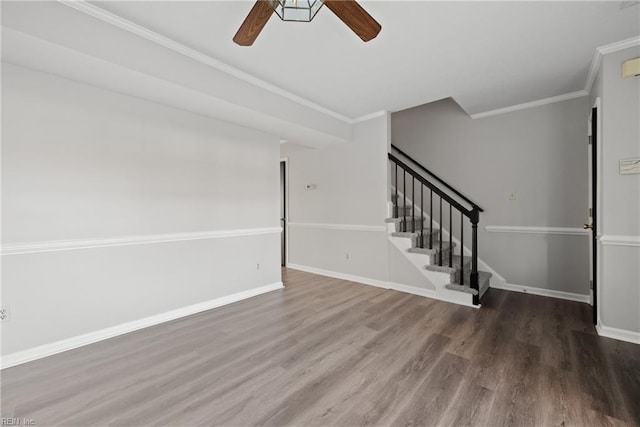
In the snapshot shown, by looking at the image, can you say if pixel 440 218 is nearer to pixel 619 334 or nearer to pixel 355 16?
pixel 619 334

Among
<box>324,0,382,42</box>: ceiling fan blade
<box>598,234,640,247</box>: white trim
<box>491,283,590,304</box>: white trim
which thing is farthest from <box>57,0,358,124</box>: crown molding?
<box>491,283,590,304</box>: white trim

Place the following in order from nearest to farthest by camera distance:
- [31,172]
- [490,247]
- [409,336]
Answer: [31,172], [409,336], [490,247]

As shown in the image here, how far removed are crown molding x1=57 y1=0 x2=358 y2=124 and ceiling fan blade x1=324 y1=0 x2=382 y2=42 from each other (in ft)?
4.84

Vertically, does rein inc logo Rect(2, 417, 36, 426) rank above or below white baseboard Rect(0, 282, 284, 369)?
below

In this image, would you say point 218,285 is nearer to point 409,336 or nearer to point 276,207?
point 276,207

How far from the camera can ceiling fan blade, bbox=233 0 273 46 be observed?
165cm

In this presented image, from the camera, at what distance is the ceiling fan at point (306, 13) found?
158 cm

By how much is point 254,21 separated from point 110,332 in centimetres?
296

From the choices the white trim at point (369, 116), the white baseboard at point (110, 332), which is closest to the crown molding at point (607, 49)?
the white trim at point (369, 116)

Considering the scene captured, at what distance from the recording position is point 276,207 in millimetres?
4223

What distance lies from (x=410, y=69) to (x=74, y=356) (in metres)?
4.02

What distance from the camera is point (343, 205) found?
4.65 meters

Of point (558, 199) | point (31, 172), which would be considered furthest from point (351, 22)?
point (558, 199)

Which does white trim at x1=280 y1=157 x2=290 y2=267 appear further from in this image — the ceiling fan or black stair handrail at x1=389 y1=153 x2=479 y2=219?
the ceiling fan
